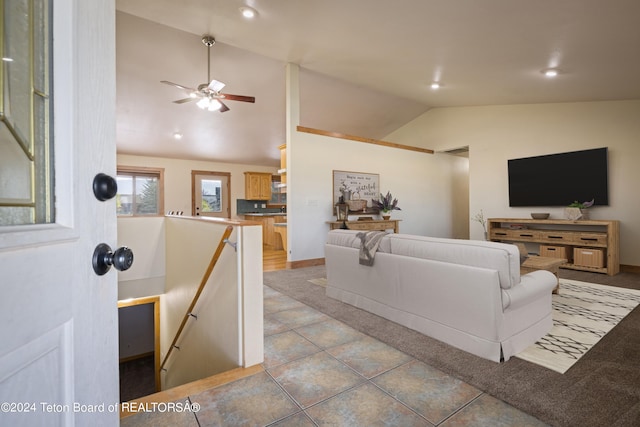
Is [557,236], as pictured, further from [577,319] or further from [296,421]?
[296,421]

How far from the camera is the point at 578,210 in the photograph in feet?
15.9

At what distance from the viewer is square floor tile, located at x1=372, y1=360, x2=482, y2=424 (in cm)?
150

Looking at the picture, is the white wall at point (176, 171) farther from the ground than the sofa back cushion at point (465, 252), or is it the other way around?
the white wall at point (176, 171)

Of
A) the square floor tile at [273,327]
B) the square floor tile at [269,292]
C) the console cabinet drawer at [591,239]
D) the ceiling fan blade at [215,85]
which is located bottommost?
the square floor tile at [273,327]

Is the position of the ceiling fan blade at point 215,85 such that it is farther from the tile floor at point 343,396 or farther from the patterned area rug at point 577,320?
the patterned area rug at point 577,320

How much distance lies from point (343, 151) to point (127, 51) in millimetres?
3741

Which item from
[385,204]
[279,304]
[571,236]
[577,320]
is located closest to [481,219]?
[571,236]

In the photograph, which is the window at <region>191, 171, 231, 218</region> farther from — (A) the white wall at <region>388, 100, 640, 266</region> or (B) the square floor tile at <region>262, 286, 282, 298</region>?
(B) the square floor tile at <region>262, 286, 282, 298</region>

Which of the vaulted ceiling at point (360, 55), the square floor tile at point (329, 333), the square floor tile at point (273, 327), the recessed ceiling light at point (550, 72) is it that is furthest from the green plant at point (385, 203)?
the square floor tile at point (273, 327)

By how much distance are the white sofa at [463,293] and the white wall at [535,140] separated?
381 centimetres

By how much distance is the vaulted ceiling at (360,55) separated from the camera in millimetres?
2945

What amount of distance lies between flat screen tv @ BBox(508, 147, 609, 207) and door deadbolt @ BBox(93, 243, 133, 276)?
6.46 metres

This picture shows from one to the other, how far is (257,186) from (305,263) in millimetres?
4712

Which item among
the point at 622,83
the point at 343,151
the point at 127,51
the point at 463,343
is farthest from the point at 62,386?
the point at 622,83
